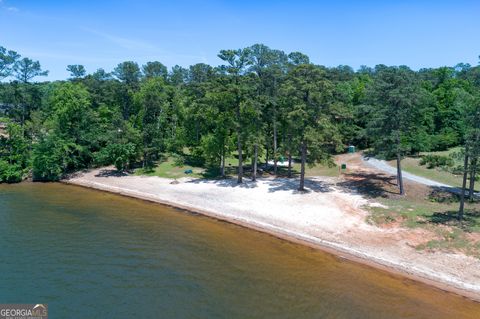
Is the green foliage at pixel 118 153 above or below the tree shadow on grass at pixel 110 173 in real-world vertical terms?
above

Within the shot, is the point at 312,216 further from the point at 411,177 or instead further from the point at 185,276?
the point at 411,177

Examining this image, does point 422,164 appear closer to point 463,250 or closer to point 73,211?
point 463,250

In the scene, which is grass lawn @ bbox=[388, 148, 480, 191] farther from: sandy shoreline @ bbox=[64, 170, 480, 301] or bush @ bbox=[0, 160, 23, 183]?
bush @ bbox=[0, 160, 23, 183]

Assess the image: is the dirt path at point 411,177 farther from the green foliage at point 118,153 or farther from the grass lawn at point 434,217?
the green foliage at point 118,153

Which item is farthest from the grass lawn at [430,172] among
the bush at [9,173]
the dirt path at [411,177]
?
the bush at [9,173]

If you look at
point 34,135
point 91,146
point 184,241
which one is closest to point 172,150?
point 91,146

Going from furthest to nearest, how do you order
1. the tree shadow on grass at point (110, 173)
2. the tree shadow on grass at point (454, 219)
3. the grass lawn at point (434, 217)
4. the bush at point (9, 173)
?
the tree shadow on grass at point (110, 173), the bush at point (9, 173), the tree shadow on grass at point (454, 219), the grass lawn at point (434, 217)
